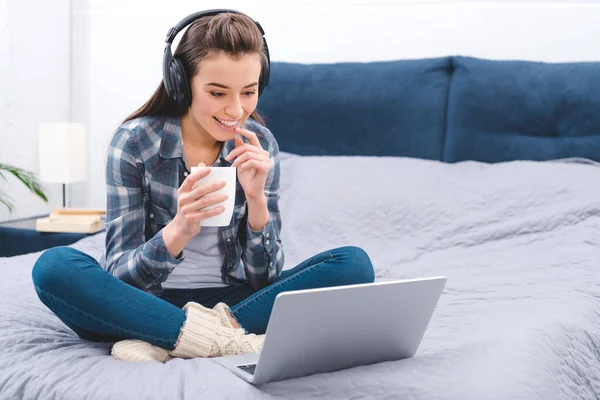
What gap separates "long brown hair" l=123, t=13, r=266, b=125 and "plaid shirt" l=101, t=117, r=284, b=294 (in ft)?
0.55

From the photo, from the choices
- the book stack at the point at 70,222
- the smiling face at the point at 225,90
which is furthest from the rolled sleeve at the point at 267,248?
the book stack at the point at 70,222

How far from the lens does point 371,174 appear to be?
7.71ft

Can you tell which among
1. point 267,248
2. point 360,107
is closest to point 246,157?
point 267,248

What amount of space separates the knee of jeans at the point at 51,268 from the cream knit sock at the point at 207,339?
0.70 ft

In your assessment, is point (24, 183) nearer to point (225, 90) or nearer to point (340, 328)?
point (225, 90)

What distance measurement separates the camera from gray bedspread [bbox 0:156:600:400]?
1138 mm

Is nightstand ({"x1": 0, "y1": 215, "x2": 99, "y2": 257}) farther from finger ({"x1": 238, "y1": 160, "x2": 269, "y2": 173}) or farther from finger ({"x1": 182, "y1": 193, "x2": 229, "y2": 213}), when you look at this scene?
finger ({"x1": 182, "y1": 193, "x2": 229, "y2": 213})

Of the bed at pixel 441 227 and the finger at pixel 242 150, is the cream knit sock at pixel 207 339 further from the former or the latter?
the finger at pixel 242 150

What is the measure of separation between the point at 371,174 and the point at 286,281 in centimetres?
96

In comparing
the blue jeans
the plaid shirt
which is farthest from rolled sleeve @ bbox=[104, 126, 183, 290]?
the blue jeans

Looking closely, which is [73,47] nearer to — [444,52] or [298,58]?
[298,58]

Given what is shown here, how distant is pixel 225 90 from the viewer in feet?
4.60

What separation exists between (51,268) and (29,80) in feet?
6.39

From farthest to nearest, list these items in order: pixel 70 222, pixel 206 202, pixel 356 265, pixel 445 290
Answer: pixel 70 222 → pixel 445 290 → pixel 356 265 → pixel 206 202
